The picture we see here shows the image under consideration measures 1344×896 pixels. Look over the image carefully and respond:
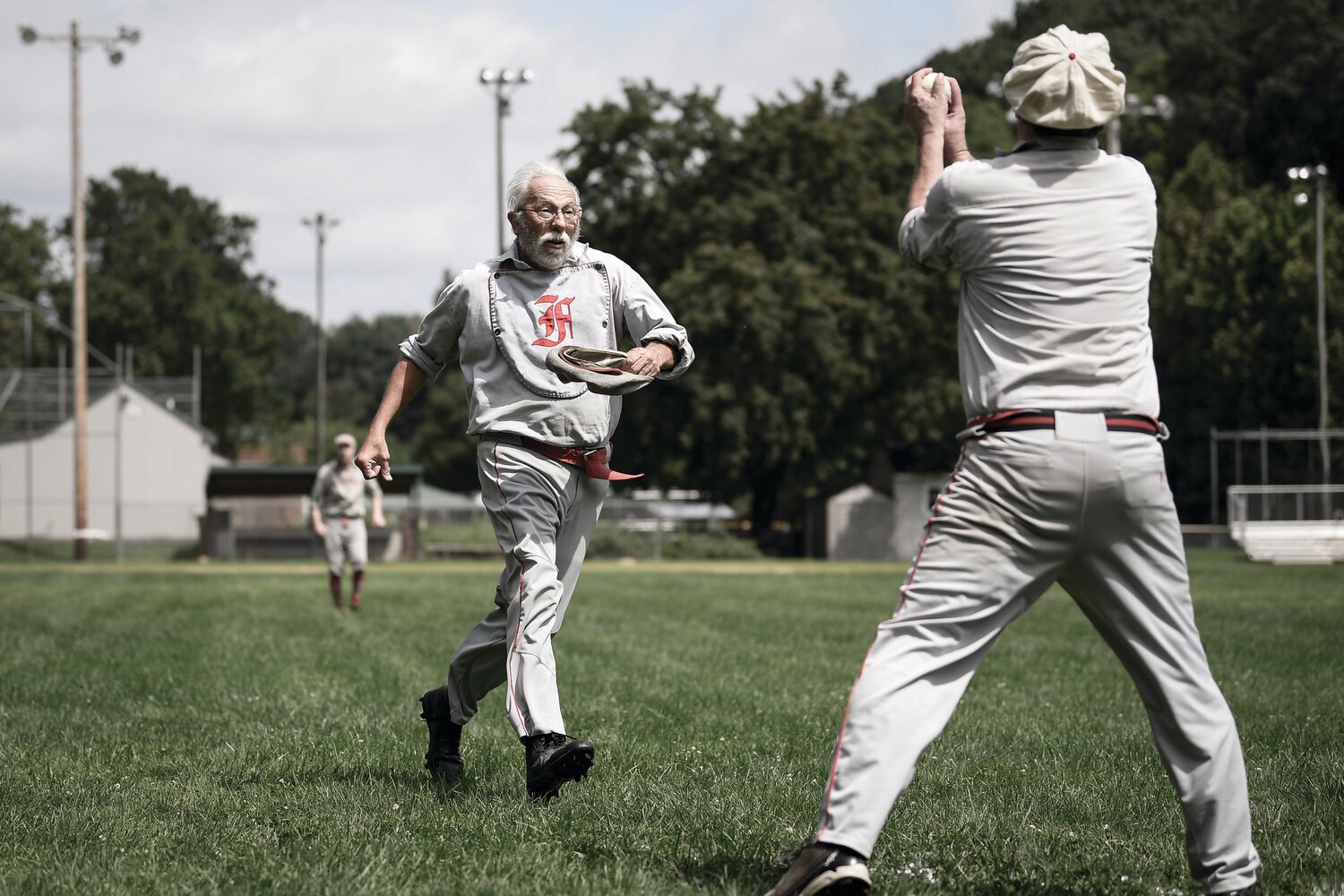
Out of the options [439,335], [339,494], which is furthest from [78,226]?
[439,335]

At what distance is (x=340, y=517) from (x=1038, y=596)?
621 inches

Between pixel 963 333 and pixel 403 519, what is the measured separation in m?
40.3

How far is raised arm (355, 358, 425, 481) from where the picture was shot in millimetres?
5746

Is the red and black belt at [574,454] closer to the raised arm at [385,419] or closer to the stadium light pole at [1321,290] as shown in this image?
the raised arm at [385,419]

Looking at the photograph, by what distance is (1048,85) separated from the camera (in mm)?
3875

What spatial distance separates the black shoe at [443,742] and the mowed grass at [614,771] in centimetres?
11

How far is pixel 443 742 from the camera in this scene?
20.3 feet

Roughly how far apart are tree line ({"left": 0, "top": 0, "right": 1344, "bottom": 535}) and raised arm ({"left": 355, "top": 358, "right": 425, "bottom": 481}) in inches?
1431

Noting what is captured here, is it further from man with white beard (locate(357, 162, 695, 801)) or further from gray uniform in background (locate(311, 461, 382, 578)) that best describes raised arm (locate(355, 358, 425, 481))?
gray uniform in background (locate(311, 461, 382, 578))

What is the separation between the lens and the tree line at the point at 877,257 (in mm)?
44375

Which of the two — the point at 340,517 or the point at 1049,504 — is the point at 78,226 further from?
the point at 1049,504

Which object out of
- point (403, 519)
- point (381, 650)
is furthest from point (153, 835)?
point (403, 519)

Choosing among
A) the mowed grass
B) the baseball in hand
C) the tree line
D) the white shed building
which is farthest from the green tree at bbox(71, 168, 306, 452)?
the baseball in hand

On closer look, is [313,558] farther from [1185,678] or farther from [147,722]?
[1185,678]
